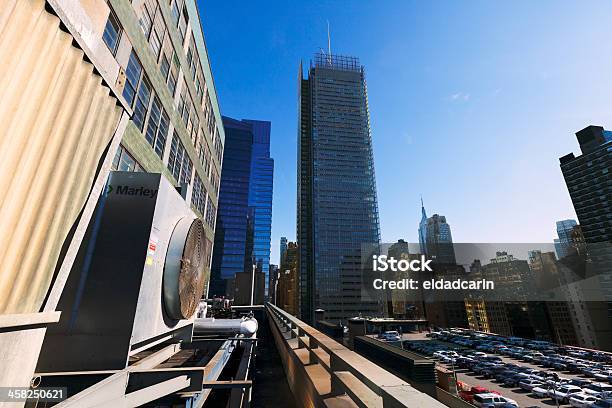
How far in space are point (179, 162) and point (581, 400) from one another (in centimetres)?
6153

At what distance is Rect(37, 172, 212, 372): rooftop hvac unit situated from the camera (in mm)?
3979

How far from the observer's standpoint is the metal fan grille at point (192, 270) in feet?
19.0

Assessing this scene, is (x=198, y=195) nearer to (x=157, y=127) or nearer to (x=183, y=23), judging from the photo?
(x=157, y=127)

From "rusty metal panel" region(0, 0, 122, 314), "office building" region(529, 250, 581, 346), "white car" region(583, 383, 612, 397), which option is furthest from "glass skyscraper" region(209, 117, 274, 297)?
"office building" region(529, 250, 581, 346)

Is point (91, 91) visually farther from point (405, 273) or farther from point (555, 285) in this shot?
point (405, 273)

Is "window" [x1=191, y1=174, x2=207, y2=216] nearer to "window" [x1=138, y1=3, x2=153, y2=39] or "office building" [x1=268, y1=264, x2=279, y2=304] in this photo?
"window" [x1=138, y1=3, x2=153, y2=39]

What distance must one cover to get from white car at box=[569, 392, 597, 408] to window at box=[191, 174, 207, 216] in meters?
58.4

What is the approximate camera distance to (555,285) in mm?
104062

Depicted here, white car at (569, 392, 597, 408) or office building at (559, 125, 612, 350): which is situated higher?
office building at (559, 125, 612, 350)

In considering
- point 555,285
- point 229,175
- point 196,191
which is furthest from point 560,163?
point 196,191

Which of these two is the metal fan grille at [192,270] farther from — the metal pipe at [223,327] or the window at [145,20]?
the window at [145,20]

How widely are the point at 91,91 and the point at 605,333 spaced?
137955mm

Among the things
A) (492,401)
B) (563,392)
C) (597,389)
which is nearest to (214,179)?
(492,401)

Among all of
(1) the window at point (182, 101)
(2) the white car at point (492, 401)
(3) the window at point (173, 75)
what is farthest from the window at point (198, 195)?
(2) the white car at point (492, 401)
